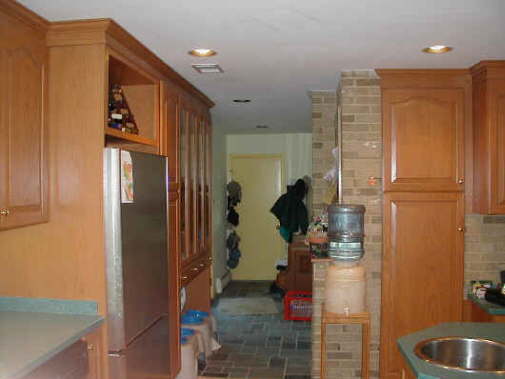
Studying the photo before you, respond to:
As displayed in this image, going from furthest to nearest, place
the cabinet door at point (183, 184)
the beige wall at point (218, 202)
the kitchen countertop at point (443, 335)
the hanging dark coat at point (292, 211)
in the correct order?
the hanging dark coat at point (292, 211)
the beige wall at point (218, 202)
the cabinet door at point (183, 184)
the kitchen countertop at point (443, 335)

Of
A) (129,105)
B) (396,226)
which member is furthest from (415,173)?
(129,105)

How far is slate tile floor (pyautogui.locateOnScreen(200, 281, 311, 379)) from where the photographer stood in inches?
161

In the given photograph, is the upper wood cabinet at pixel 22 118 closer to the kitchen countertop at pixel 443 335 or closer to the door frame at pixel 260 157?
the kitchen countertop at pixel 443 335

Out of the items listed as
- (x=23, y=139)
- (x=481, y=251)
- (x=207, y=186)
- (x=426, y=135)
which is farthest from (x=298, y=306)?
(x=23, y=139)

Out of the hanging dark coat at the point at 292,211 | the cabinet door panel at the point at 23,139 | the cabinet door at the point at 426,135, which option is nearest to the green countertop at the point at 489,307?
the cabinet door at the point at 426,135

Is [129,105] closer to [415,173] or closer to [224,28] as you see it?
[224,28]

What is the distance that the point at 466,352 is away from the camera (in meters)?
2.11

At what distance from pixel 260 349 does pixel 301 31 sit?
3.16 m

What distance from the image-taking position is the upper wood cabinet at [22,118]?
6.77 ft

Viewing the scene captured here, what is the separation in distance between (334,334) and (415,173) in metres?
1.25

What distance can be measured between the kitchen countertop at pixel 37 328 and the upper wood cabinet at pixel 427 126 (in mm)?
2136

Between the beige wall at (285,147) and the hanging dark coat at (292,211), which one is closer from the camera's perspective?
the hanging dark coat at (292,211)

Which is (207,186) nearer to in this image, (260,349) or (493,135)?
(260,349)

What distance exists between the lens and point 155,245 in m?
2.72
